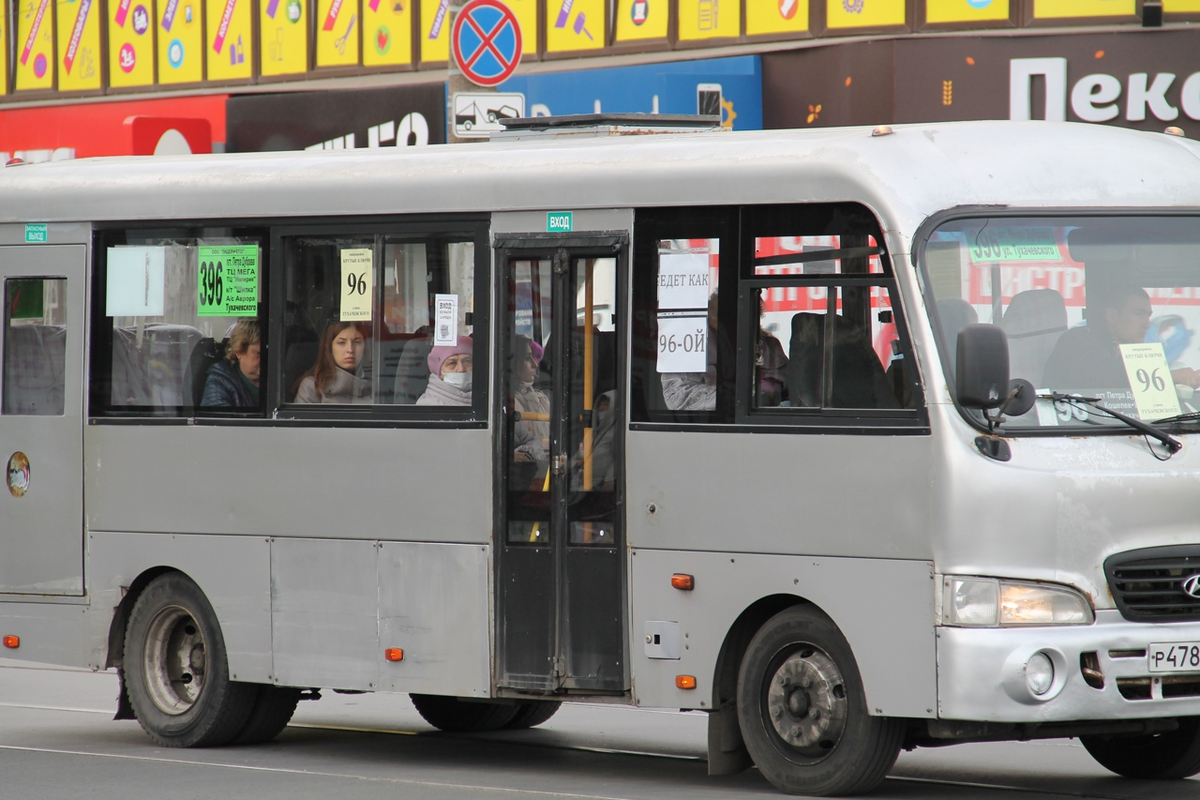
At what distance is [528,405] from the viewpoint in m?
9.43

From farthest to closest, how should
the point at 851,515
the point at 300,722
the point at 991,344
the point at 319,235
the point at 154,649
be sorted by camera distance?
the point at 300,722 → the point at 154,649 → the point at 319,235 → the point at 851,515 → the point at 991,344

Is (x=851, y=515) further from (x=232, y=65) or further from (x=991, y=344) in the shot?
(x=232, y=65)

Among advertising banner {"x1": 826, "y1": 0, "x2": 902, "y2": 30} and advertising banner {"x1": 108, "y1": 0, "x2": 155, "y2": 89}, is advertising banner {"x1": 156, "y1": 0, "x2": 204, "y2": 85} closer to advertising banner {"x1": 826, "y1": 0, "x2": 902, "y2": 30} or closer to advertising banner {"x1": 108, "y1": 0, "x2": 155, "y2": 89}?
advertising banner {"x1": 108, "y1": 0, "x2": 155, "y2": 89}

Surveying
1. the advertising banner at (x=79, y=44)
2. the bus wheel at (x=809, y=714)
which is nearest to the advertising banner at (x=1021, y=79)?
the bus wheel at (x=809, y=714)

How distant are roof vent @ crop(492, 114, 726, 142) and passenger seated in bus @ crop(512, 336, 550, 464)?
1254 mm

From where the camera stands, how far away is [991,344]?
25.7 ft

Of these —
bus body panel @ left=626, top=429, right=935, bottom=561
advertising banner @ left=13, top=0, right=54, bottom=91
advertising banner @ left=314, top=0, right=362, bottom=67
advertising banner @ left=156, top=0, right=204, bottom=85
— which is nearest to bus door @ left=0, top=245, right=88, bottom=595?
bus body panel @ left=626, top=429, right=935, bottom=561

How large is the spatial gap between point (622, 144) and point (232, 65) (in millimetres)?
14371

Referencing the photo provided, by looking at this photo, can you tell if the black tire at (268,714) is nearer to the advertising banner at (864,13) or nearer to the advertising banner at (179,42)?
the advertising banner at (864,13)

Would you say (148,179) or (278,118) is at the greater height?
(278,118)

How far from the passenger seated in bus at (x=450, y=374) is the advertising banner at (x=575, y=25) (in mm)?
9961

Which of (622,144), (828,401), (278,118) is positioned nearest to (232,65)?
(278,118)

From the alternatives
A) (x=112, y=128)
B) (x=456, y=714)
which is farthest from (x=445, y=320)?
(x=112, y=128)

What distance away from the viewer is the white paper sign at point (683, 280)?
895 cm
